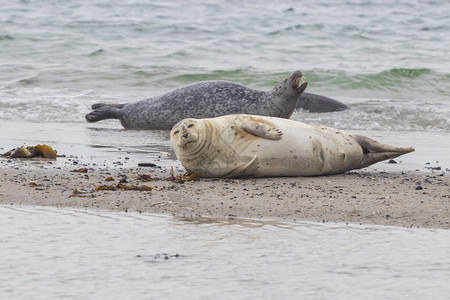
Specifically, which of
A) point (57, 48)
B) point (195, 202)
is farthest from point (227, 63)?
point (195, 202)

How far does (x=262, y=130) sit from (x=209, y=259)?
2100 millimetres

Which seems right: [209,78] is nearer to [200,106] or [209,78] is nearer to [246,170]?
[200,106]

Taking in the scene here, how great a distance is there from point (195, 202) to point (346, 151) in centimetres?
153

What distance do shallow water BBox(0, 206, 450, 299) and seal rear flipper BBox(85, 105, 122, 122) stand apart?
189 inches

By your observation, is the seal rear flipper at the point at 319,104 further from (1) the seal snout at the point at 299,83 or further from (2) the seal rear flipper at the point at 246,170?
(2) the seal rear flipper at the point at 246,170

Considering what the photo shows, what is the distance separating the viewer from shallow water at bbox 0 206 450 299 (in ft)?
9.52

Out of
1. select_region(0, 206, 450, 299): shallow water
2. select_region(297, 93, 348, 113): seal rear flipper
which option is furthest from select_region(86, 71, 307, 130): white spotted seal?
select_region(0, 206, 450, 299): shallow water

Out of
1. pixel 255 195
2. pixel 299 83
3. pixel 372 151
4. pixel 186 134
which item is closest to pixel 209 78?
pixel 299 83

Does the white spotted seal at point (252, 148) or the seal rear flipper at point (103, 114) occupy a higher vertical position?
the white spotted seal at point (252, 148)

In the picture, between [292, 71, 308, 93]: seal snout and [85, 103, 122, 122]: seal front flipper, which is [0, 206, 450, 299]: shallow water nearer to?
[292, 71, 308, 93]: seal snout

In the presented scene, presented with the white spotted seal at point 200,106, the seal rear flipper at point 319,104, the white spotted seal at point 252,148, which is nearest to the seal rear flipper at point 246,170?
the white spotted seal at point 252,148

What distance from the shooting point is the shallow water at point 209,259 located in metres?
2.90

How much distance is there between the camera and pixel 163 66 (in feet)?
47.2

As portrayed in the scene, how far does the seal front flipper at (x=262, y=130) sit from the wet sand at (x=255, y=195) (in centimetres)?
28
